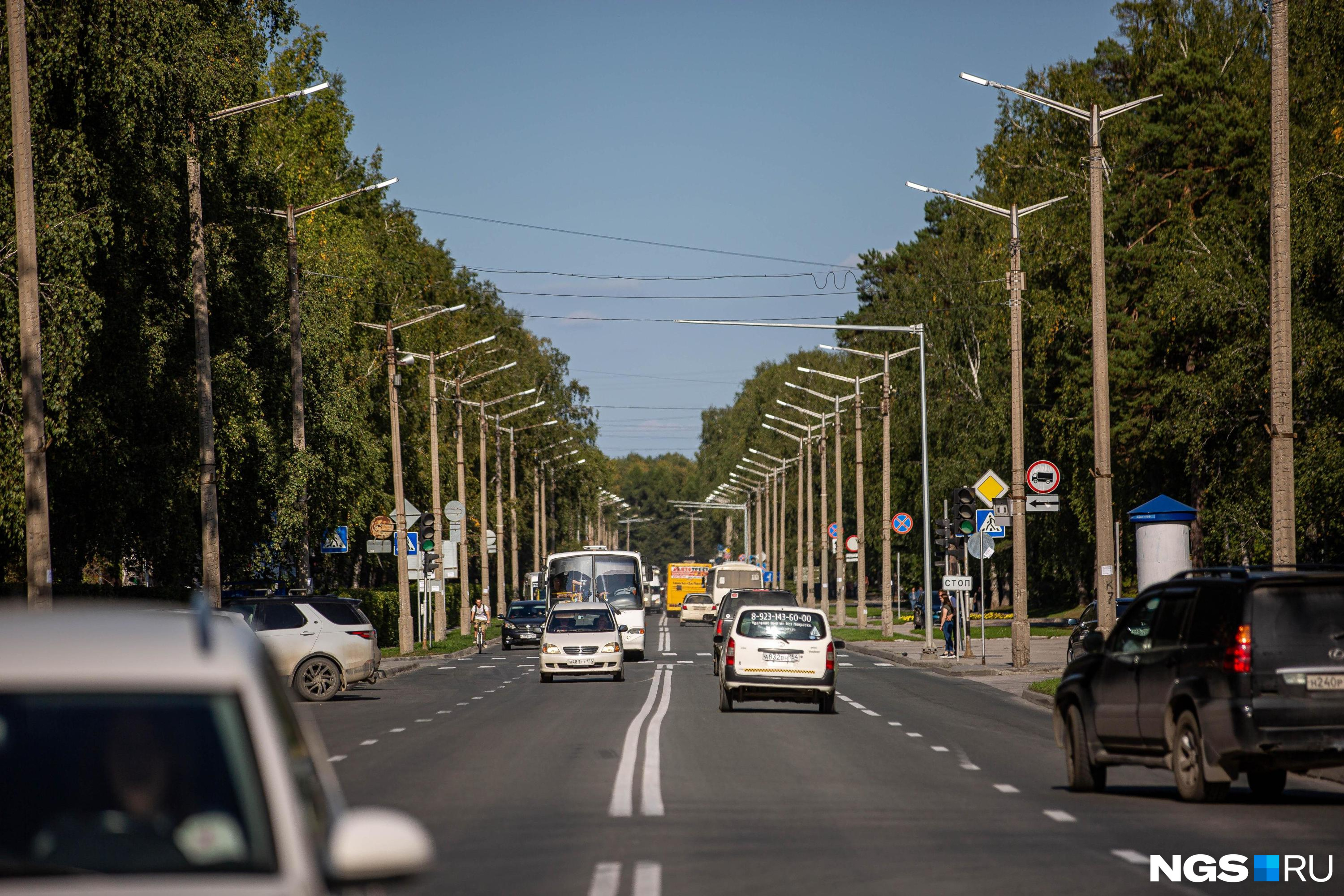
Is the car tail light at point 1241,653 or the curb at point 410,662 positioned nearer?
the car tail light at point 1241,653

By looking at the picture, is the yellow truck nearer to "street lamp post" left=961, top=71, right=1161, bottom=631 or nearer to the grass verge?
the grass verge

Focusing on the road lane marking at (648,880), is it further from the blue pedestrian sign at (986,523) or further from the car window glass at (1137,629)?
the blue pedestrian sign at (986,523)

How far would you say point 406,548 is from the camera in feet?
157

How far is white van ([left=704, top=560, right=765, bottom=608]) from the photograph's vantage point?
8725 cm

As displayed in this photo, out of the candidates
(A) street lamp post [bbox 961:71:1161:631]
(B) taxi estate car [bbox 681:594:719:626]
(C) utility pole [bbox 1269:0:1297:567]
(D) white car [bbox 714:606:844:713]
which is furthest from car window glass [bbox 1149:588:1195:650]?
(B) taxi estate car [bbox 681:594:719:626]

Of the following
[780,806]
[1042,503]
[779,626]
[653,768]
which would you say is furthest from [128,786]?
[1042,503]

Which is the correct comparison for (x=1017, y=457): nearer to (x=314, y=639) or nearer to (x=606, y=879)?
(x=314, y=639)

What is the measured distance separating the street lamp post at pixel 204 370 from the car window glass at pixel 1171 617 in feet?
66.3

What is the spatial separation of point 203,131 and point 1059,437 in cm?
3198

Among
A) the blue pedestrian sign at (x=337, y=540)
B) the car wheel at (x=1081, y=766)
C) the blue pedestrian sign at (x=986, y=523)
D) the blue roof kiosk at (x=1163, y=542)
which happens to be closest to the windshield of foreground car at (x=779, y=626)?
the blue roof kiosk at (x=1163, y=542)

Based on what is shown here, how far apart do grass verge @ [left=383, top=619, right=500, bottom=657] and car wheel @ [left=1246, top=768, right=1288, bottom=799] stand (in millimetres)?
36390

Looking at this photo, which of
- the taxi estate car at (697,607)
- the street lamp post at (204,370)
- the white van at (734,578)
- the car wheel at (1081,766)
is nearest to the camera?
the car wheel at (1081,766)

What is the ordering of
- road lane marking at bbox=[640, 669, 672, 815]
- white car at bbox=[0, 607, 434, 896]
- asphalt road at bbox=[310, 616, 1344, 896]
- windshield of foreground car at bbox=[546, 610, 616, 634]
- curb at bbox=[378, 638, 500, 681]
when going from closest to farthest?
1. white car at bbox=[0, 607, 434, 896]
2. asphalt road at bbox=[310, 616, 1344, 896]
3. road lane marking at bbox=[640, 669, 672, 815]
4. windshield of foreground car at bbox=[546, 610, 616, 634]
5. curb at bbox=[378, 638, 500, 681]

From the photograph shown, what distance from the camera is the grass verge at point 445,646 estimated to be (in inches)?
2007
